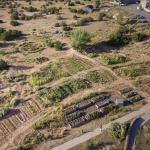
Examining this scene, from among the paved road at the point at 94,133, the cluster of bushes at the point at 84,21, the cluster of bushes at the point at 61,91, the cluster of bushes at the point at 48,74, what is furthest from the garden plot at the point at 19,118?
the cluster of bushes at the point at 84,21

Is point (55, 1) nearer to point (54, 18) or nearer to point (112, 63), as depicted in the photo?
point (54, 18)

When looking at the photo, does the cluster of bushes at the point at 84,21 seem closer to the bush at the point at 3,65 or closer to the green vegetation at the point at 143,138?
the bush at the point at 3,65

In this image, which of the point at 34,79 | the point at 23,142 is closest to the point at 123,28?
the point at 34,79

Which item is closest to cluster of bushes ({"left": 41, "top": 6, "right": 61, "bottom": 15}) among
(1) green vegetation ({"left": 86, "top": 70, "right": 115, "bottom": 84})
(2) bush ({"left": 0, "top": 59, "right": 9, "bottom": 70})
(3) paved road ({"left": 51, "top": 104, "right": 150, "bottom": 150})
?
(2) bush ({"left": 0, "top": 59, "right": 9, "bottom": 70})

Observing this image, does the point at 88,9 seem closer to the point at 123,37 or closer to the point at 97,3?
the point at 97,3

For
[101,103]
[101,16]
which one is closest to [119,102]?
[101,103]
